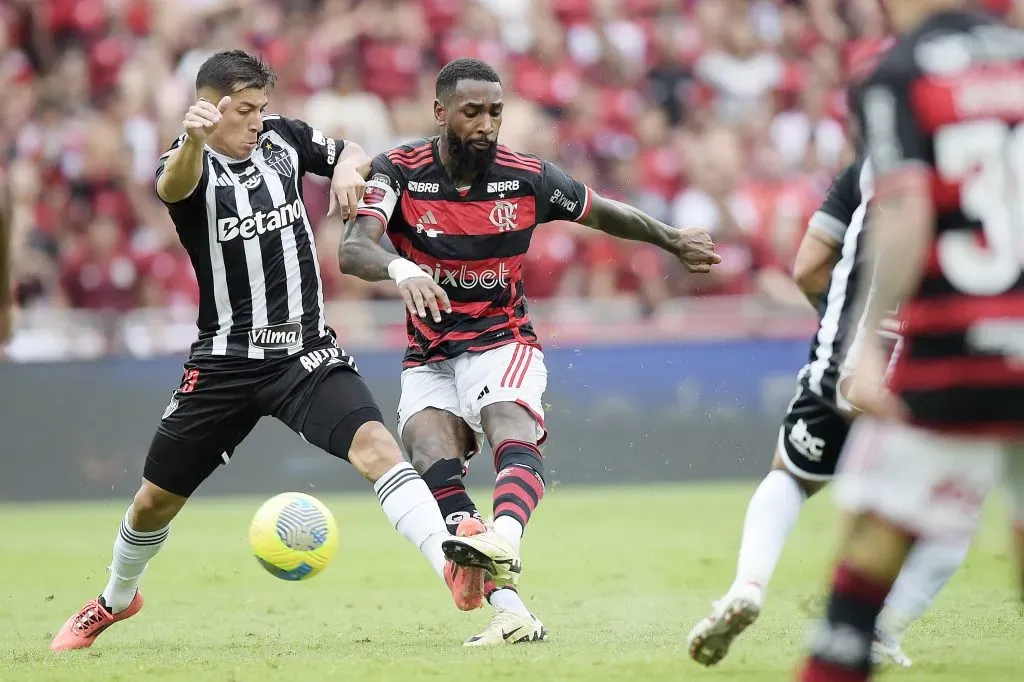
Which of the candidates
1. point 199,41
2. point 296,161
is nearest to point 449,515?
point 296,161

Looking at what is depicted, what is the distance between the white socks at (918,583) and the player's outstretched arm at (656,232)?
2.01 metres

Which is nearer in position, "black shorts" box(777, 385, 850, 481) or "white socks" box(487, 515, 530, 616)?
"black shorts" box(777, 385, 850, 481)

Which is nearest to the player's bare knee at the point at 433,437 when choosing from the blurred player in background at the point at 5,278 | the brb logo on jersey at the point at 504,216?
the brb logo on jersey at the point at 504,216

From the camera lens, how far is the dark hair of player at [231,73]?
6688mm

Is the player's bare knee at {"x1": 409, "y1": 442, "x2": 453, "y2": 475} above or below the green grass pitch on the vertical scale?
above

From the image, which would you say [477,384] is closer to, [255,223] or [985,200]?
[255,223]

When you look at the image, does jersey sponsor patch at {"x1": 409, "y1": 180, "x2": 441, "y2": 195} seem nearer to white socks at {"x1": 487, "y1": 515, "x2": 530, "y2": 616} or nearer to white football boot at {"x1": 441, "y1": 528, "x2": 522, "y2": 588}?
white socks at {"x1": 487, "y1": 515, "x2": 530, "y2": 616}

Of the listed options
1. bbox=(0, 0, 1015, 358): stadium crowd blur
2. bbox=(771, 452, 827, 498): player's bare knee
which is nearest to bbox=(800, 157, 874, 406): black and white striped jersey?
bbox=(771, 452, 827, 498): player's bare knee

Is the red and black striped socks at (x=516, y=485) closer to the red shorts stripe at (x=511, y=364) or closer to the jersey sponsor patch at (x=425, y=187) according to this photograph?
the red shorts stripe at (x=511, y=364)

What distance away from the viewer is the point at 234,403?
22.1ft

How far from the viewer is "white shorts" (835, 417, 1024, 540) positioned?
3670 mm

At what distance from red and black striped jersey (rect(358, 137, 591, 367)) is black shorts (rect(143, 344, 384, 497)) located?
657mm

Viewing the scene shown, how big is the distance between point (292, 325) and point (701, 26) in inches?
491

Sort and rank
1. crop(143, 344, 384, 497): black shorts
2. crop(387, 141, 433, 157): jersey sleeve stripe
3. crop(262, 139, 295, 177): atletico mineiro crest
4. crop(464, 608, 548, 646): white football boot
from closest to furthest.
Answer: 1. crop(464, 608, 548, 646): white football boot
2. crop(143, 344, 384, 497): black shorts
3. crop(262, 139, 295, 177): atletico mineiro crest
4. crop(387, 141, 433, 157): jersey sleeve stripe
